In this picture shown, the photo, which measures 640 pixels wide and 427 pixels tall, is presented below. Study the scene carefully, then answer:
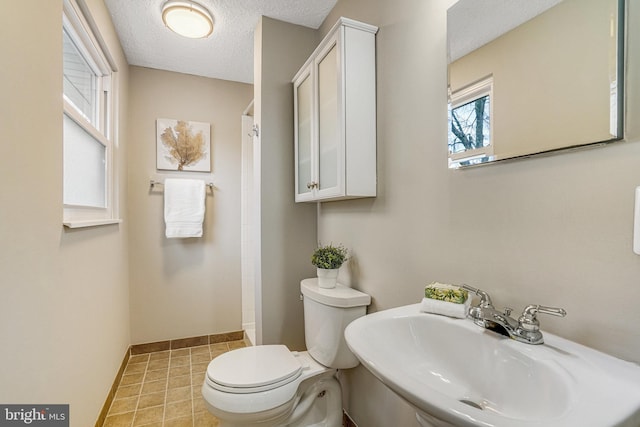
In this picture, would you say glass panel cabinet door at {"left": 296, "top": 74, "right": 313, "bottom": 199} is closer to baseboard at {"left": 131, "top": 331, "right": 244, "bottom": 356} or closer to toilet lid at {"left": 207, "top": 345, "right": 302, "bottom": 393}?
toilet lid at {"left": 207, "top": 345, "right": 302, "bottom": 393}

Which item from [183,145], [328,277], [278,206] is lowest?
[328,277]

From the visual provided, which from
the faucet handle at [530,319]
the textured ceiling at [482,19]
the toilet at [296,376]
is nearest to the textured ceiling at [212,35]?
the textured ceiling at [482,19]

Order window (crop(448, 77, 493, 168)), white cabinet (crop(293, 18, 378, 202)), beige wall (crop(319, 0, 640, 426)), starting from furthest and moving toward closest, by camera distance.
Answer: white cabinet (crop(293, 18, 378, 202))
window (crop(448, 77, 493, 168))
beige wall (crop(319, 0, 640, 426))

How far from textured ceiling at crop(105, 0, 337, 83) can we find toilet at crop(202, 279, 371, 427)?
168 centimetres

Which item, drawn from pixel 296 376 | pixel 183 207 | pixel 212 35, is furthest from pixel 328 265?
pixel 212 35

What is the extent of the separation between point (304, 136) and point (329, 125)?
0.35 metres

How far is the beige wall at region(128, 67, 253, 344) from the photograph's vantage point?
2506 mm

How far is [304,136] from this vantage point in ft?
6.04

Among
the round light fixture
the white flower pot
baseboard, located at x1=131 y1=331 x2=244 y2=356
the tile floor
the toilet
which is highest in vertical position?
the round light fixture

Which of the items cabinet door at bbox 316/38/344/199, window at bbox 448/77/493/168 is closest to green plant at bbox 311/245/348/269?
cabinet door at bbox 316/38/344/199

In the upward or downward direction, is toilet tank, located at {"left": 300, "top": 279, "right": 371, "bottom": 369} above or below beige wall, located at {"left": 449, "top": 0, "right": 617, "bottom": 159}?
below

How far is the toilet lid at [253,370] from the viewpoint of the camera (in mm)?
1280

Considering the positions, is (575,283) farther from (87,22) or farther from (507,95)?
(87,22)

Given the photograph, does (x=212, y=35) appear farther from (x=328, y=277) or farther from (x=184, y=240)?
(x=328, y=277)
